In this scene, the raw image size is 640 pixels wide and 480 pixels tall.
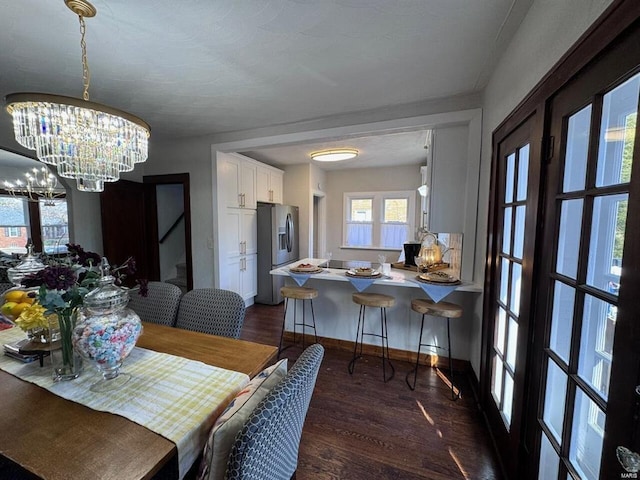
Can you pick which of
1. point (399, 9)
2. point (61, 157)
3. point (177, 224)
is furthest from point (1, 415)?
point (177, 224)

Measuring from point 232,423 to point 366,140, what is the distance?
3629 mm

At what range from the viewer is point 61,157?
60.2 inches

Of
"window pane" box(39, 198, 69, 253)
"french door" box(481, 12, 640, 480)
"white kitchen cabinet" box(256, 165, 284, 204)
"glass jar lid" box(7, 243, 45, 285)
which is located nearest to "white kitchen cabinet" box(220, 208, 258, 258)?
"white kitchen cabinet" box(256, 165, 284, 204)

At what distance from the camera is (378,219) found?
18.3 ft

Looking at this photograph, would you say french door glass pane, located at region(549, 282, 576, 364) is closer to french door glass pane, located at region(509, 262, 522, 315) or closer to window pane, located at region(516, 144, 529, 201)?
french door glass pane, located at region(509, 262, 522, 315)

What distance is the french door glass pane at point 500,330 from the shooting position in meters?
1.68

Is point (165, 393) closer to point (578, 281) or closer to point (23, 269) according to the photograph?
point (23, 269)

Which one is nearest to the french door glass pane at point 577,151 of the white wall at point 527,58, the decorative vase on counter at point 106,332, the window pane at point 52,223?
the white wall at point 527,58

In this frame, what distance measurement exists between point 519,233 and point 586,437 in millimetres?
952

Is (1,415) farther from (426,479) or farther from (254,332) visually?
(254,332)

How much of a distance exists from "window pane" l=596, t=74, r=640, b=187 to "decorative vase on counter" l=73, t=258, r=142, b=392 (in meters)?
1.82

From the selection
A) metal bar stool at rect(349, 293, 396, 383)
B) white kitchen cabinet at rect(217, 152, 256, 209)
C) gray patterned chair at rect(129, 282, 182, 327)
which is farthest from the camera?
white kitchen cabinet at rect(217, 152, 256, 209)

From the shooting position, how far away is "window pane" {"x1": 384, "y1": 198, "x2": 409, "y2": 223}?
5.43 meters

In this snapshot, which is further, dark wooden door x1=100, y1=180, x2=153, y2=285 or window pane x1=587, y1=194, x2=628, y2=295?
dark wooden door x1=100, y1=180, x2=153, y2=285
